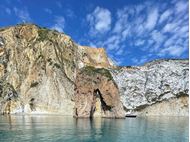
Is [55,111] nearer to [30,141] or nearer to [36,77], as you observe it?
[36,77]

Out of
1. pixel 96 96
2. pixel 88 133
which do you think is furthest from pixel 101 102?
pixel 88 133

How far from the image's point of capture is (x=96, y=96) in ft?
462

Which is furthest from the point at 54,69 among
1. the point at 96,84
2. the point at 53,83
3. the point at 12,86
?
the point at 96,84

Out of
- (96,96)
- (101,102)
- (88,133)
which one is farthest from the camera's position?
(101,102)

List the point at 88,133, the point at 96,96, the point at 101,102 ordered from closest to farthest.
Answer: the point at 88,133 < the point at 96,96 < the point at 101,102

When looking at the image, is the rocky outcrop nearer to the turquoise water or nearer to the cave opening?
the cave opening

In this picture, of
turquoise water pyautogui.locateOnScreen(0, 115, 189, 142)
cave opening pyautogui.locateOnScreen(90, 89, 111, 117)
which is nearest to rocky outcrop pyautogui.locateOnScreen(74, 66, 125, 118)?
cave opening pyautogui.locateOnScreen(90, 89, 111, 117)

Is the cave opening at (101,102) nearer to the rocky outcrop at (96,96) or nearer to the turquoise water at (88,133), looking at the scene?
the rocky outcrop at (96,96)

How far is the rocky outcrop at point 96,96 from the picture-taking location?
438 ft

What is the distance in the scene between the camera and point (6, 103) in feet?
607

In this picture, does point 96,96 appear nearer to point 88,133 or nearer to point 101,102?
point 101,102

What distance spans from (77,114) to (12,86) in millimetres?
75420

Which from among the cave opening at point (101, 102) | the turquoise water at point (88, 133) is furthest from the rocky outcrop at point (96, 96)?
the turquoise water at point (88, 133)

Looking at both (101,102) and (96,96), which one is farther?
(101,102)
